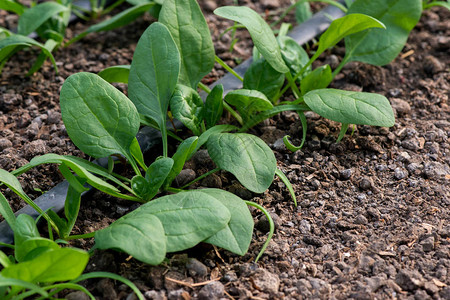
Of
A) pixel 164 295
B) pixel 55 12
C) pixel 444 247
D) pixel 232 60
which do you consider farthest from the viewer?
pixel 232 60

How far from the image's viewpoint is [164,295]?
1.33 meters

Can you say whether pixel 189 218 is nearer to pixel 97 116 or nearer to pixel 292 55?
pixel 97 116

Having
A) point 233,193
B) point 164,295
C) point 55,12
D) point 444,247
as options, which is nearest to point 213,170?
point 233,193

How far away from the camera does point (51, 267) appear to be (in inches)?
46.3

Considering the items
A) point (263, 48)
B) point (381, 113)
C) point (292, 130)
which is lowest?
point (292, 130)

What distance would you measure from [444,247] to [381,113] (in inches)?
17.7

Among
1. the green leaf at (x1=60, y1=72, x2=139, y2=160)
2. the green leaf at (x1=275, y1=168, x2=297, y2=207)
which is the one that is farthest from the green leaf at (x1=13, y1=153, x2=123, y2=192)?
the green leaf at (x1=275, y1=168, x2=297, y2=207)

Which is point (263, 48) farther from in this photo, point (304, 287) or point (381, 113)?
point (304, 287)

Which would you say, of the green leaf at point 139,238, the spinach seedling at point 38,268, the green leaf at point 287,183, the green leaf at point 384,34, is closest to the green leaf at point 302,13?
the green leaf at point 384,34

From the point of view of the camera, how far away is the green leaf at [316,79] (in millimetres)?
1877

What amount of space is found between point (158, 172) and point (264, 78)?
58cm

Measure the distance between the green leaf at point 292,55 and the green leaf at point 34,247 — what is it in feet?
3.54

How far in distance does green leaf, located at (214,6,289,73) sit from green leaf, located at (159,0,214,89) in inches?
5.4

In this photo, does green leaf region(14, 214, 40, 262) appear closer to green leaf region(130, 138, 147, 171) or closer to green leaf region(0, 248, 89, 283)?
green leaf region(0, 248, 89, 283)
